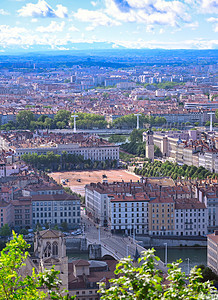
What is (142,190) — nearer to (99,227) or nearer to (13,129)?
(99,227)

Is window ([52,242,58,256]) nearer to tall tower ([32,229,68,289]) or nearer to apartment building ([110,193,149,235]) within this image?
tall tower ([32,229,68,289])

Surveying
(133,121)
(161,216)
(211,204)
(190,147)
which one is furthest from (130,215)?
(133,121)

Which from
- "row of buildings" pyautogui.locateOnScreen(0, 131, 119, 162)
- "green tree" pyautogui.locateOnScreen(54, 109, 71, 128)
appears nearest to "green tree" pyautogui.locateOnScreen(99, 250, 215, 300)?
"row of buildings" pyautogui.locateOnScreen(0, 131, 119, 162)

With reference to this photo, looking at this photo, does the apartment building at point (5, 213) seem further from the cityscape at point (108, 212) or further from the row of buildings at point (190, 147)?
the row of buildings at point (190, 147)

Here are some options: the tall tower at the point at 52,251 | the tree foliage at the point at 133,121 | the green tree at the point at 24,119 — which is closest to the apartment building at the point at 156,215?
the tall tower at the point at 52,251

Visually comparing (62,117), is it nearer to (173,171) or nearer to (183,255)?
(173,171)
